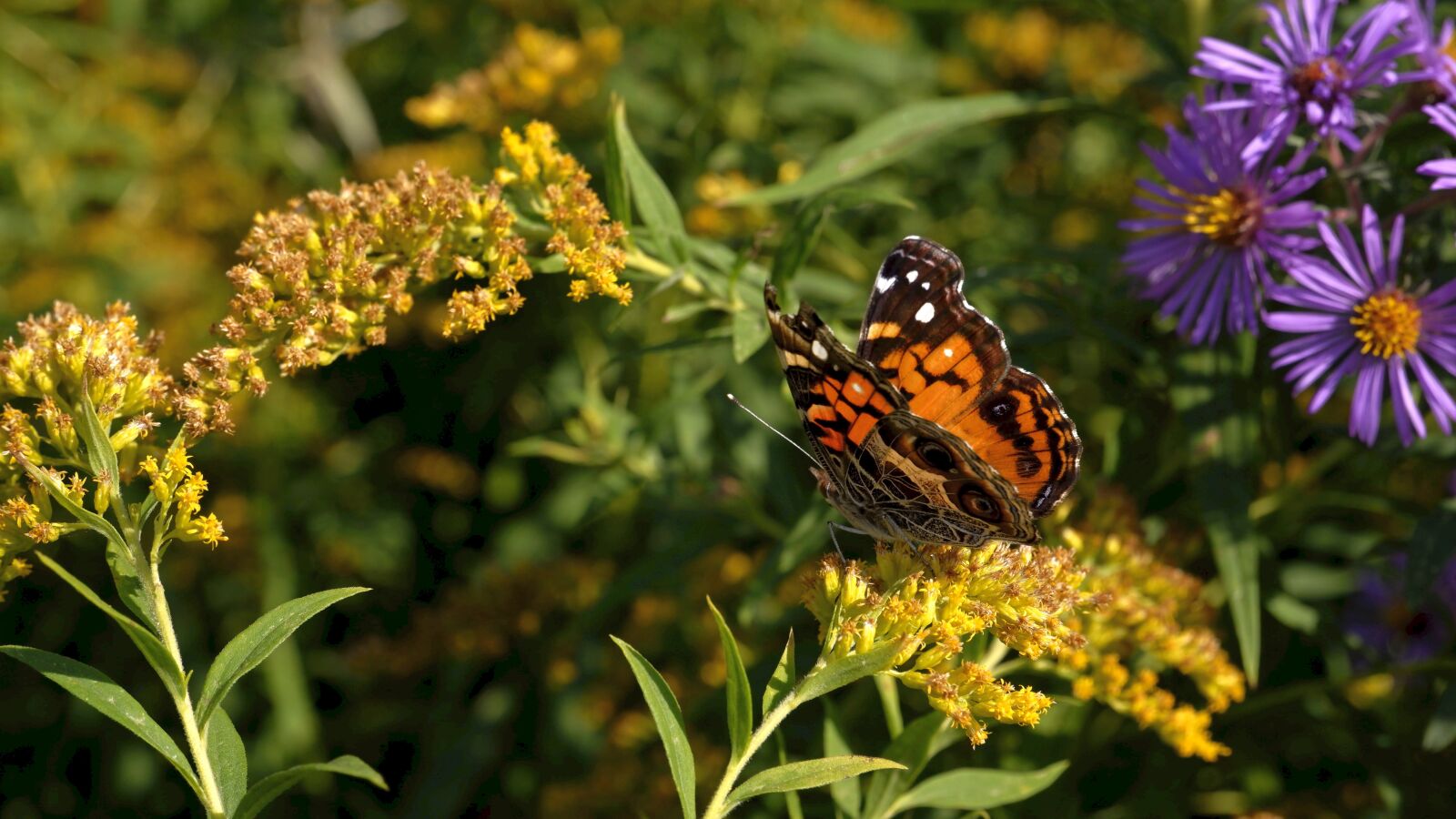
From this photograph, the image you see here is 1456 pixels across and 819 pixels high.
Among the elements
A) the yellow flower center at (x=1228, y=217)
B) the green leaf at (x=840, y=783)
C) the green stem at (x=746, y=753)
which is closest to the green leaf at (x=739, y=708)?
the green stem at (x=746, y=753)

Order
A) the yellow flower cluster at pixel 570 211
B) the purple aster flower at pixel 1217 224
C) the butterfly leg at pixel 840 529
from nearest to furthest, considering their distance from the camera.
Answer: the yellow flower cluster at pixel 570 211 < the butterfly leg at pixel 840 529 < the purple aster flower at pixel 1217 224

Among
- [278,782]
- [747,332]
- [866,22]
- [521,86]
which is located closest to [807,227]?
[747,332]

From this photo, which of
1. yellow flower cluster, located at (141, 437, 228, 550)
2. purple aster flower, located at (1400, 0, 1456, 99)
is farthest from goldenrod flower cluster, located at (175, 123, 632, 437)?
purple aster flower, located at (1400, 0, 1456, 99)

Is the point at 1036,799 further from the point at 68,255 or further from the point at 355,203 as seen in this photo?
the point at 68,255

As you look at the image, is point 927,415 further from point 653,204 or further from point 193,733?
point 193,733

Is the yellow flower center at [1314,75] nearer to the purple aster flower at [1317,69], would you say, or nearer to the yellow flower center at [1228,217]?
the purple aster flower at [1317,69]

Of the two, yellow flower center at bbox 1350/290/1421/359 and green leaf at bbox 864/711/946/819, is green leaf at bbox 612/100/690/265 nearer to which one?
green leaf at bbox 864/711/946/819

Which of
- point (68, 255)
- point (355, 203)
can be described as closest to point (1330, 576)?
point (355, 203)
